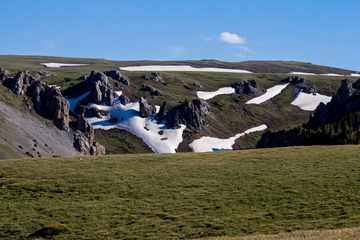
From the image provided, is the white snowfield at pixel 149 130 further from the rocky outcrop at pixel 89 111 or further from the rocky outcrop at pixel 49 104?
the rocky outcrop at pixel 49 104

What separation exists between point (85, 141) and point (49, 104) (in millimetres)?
24648

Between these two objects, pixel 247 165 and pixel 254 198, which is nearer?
pixel 254 198

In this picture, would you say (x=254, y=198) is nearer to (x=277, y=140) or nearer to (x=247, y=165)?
(x=247, y=165)

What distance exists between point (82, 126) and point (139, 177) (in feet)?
388

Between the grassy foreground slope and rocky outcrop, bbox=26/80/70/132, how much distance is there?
97.5m

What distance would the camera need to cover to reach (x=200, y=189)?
120ft

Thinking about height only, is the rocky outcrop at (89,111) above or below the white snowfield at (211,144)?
above

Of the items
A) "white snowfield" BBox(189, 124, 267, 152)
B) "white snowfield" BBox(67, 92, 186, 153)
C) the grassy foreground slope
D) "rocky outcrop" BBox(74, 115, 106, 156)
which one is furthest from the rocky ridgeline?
the grassy foreground slope

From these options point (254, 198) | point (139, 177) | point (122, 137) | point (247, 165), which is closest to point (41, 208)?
point (139, 177)

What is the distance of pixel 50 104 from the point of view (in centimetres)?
14538

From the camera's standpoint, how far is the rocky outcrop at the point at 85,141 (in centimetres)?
13875

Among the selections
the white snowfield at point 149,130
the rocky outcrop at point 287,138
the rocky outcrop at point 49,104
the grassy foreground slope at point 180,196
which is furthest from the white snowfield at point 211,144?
the grassy foreground slope at point 180,196

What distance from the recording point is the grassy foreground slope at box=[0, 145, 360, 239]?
2750 centimetres

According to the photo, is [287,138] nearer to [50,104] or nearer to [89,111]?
[50,104]
